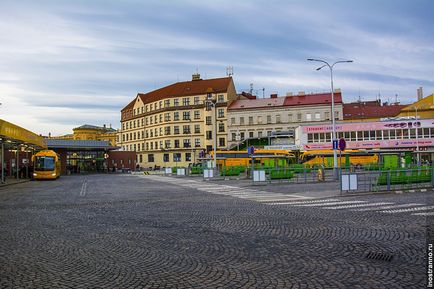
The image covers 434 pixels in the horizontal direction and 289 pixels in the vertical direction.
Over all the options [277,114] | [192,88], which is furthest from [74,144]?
[277,114]

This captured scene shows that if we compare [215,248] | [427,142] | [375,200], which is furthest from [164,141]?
[215,248]

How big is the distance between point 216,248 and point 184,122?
81956 mm

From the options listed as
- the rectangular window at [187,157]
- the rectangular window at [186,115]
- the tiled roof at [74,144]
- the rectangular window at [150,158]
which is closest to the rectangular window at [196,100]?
the rectangular window at [186,115]

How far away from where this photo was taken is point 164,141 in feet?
298

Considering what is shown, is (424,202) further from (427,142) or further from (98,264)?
(427,142)

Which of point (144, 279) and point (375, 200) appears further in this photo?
point (375, 200)

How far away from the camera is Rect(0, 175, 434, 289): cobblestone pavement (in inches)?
235

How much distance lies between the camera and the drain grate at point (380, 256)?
6945 mm

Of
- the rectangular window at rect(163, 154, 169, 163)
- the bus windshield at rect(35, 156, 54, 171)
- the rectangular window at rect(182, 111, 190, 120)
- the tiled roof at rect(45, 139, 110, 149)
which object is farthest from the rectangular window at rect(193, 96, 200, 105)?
the bus windshield at rect(35, 156, 54, 171)

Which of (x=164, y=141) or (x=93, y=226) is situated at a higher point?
(x=164, y=141)

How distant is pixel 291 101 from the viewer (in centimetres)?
8006

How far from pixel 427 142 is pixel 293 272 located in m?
63.2

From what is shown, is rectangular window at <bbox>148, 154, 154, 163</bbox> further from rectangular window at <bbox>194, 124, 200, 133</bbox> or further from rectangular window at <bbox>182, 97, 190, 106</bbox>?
rectangular window at <bbox>182, 97, 190, 106</bbox>

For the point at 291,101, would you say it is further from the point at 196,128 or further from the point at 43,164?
the point at 43,164
